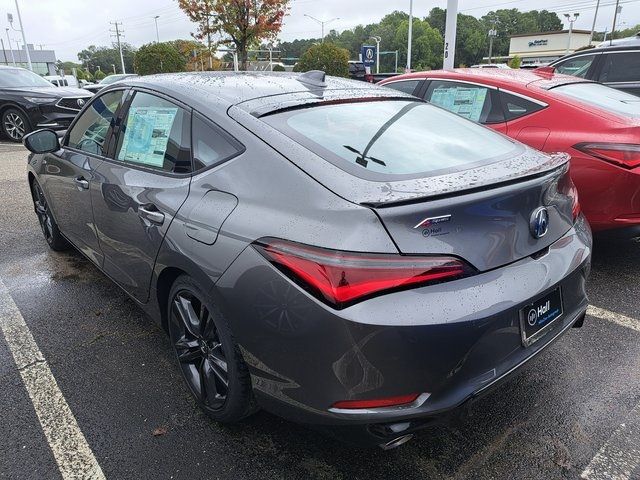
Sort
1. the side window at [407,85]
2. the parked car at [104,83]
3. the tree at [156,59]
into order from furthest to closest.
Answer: the tree at [156,59], the parked car at [104,83], the side window at [407,85]

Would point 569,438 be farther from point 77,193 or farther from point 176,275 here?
point 77,193

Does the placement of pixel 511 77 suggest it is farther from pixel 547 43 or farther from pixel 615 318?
pixel 547 43

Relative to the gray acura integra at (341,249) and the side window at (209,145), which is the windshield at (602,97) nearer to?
the gray acura integra at (341,249)

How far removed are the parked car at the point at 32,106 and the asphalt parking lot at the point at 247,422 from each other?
27.7 feet

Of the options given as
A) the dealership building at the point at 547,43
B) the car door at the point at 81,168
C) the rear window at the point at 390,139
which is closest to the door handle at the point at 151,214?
the rear window at the point at 390,139

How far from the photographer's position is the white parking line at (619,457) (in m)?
2.02

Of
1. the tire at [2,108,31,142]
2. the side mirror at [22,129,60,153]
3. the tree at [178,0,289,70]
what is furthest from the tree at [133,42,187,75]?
the side mirror at [22,129,60,153]

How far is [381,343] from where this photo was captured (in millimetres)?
1610

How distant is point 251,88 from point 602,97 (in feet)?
10.7

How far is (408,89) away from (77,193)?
11.0 ft

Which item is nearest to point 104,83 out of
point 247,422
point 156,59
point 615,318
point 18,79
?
point 156,59

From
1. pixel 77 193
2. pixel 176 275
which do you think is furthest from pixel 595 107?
pixel 77 193

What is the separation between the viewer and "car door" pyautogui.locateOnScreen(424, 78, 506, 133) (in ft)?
14.2

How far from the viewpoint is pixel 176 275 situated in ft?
7.86
